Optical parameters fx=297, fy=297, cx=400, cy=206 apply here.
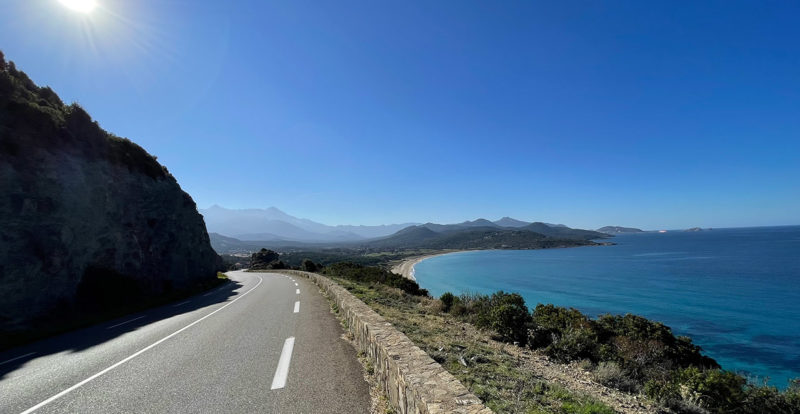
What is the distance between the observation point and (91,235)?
16.6 m

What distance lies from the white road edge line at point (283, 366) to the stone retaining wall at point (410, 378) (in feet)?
5.45

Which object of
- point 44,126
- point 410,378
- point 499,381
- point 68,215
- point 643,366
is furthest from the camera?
point 44,126

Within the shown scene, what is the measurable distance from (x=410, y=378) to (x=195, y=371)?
4819 mm

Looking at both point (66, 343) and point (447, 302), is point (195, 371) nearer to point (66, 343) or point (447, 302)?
point (66, 343)

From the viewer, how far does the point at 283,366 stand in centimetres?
604

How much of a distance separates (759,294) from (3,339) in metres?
79.3

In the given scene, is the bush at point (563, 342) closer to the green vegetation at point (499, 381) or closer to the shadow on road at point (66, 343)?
the green vegetation at point (499, 381)

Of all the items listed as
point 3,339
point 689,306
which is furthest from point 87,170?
point 689,306

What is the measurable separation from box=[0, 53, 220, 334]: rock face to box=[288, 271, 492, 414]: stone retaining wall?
52.5 ft

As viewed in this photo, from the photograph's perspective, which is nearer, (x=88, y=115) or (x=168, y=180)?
(x=88, y=115)

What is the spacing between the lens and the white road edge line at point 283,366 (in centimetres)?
527

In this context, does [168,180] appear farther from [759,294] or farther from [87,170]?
[759,294]

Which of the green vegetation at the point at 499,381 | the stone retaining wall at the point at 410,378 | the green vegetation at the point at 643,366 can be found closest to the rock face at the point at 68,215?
the stone retaining wall at the point at 410,378

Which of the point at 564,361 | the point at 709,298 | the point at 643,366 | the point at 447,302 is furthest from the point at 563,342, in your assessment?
the point at 709,298
